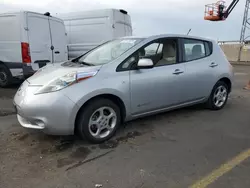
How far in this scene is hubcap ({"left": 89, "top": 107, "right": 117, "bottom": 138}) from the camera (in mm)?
3488

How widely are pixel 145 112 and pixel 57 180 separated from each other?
1829mm

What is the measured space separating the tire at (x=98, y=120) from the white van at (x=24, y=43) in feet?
13.4

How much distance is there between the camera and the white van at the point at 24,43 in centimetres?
668

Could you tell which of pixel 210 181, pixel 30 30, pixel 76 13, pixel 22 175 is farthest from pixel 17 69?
pixel 210 181

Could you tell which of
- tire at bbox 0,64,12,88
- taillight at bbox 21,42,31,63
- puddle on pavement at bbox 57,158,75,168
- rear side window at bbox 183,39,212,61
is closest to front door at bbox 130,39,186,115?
rear side window at bbox 183,39,212,61

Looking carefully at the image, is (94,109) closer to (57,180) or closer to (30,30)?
(57,180)

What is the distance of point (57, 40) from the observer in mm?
7711

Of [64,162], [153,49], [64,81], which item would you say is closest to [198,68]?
[153,49]

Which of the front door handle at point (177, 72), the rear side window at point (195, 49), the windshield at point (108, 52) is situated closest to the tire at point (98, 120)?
the windshield at point (108, 52)

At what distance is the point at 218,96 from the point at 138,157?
2.86m

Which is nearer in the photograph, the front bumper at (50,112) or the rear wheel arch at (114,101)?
the front bumper at (50,112)

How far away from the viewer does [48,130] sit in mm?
3234

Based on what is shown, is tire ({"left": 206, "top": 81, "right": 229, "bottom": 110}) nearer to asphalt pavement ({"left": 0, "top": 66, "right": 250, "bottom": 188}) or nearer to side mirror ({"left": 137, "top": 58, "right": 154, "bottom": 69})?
asphalt pavement ({"left": 0, "top": 66, "right": 250, "bottom": 188})

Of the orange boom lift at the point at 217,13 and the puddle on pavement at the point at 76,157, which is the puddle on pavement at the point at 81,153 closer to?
the puddle on pavement at the point at 76,157
